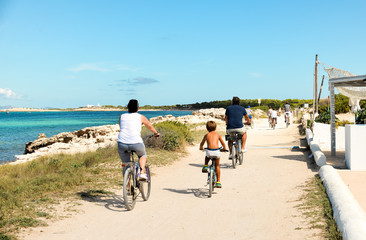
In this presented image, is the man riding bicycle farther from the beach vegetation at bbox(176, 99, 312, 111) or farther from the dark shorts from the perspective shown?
the beach vegetation at bbox(176, 99, 312, 111)

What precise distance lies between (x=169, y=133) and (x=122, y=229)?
8986mm

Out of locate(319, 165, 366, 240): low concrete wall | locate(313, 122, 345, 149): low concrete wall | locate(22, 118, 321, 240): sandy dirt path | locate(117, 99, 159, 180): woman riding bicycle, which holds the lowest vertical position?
locate(22, 118, 321, 240): sandy dirt path

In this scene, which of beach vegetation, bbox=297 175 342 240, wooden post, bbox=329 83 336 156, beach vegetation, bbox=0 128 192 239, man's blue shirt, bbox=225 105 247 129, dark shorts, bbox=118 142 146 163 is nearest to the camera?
beach vegetation, bbox=297 175 342 240

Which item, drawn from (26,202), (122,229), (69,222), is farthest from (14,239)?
(26,202)

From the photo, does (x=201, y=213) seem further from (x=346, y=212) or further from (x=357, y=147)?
(x=357, y=147)

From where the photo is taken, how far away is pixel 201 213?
615cm

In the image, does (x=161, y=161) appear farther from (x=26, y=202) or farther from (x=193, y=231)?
(x=193, y=231)

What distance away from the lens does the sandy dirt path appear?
201 inches

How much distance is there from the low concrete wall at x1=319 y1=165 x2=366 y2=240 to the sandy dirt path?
471mm

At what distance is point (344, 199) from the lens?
18.3 ft

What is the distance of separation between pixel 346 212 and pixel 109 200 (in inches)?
168

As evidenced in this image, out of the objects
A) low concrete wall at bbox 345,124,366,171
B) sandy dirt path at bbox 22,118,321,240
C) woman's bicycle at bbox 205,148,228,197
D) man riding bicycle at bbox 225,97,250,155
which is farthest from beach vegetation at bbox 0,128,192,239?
low concrete wall at bbox 345,124,366,171

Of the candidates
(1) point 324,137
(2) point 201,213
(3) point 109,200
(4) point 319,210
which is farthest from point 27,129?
(4) point 319,210

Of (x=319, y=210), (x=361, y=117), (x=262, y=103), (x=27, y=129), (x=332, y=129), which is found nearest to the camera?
(x=319, y=210)
